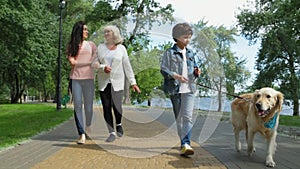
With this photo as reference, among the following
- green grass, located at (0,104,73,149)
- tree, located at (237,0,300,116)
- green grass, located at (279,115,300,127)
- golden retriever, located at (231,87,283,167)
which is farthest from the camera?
tree, located at (237,0,300,116)

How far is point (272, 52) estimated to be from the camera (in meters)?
29.3

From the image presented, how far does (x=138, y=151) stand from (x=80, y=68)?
2016 millimetres

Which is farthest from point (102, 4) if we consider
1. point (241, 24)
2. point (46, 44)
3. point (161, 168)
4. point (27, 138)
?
point (161, 168)

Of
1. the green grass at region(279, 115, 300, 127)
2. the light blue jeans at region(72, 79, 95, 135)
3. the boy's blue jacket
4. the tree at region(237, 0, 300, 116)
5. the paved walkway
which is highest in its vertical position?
the tree at region(237, 0, 300, 116)

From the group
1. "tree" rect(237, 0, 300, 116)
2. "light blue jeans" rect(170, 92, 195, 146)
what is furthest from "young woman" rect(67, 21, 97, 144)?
"tree" rect(237, 0, 300, 116)

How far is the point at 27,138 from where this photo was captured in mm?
7605

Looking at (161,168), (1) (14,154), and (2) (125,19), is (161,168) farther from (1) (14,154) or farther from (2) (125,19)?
(2) (125,19)

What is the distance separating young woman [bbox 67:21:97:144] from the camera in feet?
22.5

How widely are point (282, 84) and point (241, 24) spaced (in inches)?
241

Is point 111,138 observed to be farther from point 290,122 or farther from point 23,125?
point 290,122

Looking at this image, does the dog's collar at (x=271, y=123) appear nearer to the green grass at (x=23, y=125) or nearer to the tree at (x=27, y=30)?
the green grass at (x=23, y=125)

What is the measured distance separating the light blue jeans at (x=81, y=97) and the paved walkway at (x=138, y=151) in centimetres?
30

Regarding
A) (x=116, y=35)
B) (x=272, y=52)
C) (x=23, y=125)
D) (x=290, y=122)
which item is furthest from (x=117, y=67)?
(x=272, y=52)

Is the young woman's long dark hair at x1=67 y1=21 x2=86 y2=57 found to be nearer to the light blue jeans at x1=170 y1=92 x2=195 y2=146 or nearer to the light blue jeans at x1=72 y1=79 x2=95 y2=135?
the light blue jeans at x1=72 y1=79 x2=95 y2=135
